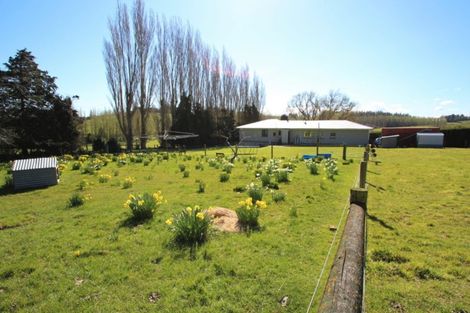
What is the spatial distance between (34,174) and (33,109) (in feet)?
54.8

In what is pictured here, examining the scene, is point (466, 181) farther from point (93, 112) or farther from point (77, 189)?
point (93, 112)

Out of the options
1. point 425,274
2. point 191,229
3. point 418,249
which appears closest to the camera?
point 425,274

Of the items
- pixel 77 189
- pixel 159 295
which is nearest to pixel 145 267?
pixel 159 295

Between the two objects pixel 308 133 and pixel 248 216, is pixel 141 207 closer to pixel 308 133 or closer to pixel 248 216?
pixel 248 216

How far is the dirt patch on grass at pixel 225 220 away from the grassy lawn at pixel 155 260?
0.32m

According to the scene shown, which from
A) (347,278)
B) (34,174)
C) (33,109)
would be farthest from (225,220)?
(33,109)

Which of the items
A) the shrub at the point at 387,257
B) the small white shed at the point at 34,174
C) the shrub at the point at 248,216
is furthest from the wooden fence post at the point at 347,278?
the small white shed at the point at 34,174

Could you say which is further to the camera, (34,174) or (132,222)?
(34,174)

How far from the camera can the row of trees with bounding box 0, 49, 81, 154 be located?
2289 cm

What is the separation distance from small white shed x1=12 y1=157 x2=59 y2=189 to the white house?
26.1m

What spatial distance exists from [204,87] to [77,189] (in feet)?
117

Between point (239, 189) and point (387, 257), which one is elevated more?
point (239, 189)

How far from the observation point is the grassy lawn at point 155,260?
131 inches

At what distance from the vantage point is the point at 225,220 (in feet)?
19.4
